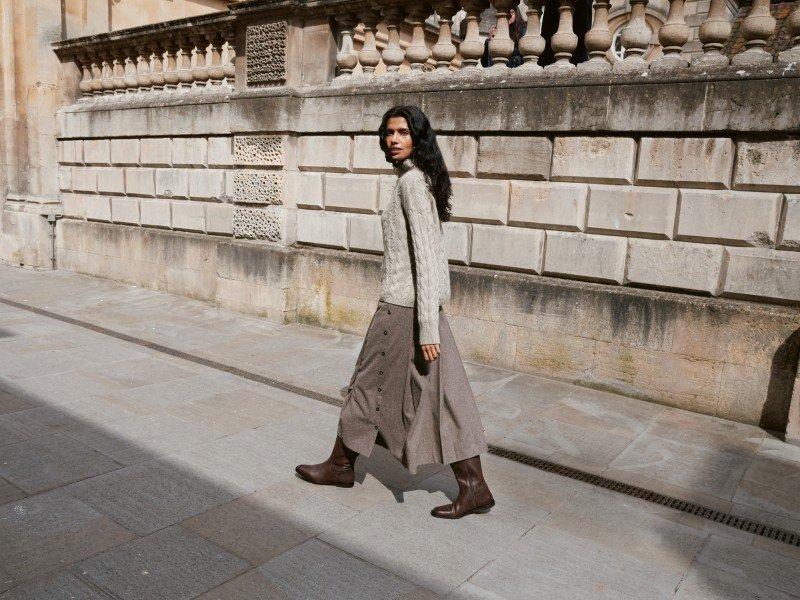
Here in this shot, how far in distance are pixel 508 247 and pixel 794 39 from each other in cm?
278

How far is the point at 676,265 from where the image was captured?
5578mm

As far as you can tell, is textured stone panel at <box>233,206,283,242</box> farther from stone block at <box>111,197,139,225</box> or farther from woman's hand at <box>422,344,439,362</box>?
woman's hand at <box>422,344,439,362</box>

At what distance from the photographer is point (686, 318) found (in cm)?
549

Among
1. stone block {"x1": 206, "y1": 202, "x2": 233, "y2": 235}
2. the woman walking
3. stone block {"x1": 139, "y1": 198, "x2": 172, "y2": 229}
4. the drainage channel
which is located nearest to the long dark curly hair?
the woman walking

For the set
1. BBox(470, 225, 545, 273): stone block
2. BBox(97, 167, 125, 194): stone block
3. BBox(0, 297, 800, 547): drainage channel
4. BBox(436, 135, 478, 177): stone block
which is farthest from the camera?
BBox(97, 167, 125, 194): stone block

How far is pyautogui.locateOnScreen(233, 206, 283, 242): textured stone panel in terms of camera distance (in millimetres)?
8031

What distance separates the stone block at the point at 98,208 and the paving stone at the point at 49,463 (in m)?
7.26

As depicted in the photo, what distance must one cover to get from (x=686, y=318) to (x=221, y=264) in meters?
5.61

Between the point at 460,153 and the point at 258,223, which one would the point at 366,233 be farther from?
the point at 258,223

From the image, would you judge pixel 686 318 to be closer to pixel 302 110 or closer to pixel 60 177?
pixel 302 110

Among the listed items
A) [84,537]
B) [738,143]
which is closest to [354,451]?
[84,537]

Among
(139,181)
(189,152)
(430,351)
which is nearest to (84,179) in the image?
(139,181)

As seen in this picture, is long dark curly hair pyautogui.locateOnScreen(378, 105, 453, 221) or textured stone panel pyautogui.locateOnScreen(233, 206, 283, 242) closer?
long dark curly hair pyautogui.locateOnScreen(378, 105, 453, 221)

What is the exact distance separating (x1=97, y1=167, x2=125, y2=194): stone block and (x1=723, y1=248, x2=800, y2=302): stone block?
8.76 m
